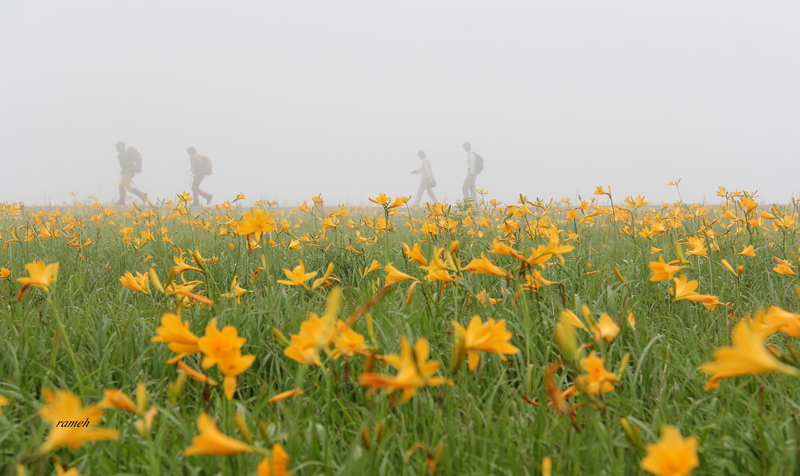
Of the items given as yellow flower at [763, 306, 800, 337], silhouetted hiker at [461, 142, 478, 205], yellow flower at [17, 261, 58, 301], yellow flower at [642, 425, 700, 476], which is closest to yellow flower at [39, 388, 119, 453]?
yellow flower at [17, 261, 58, 301]

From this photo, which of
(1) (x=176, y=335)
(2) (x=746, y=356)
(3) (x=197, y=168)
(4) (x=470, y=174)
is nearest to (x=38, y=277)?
(1) (x=176, y=335)

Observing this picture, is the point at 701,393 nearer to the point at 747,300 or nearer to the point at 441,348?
the point at 441,348

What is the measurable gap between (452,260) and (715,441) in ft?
2.43

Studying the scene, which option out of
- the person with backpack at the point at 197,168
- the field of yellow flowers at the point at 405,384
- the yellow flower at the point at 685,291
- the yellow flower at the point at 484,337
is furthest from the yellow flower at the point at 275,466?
the person with backpack at the point at 197,168

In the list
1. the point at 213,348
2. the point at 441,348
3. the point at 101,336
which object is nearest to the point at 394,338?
the point at 441,348

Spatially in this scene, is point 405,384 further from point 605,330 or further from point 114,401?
point 605,330

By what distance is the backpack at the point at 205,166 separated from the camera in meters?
16.4

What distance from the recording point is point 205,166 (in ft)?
54.3

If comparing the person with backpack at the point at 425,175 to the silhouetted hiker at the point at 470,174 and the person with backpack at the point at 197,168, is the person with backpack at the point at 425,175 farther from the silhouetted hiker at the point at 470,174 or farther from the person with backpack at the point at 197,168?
the person with backpack at the point at 197,168

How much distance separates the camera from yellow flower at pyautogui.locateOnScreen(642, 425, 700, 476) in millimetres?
629

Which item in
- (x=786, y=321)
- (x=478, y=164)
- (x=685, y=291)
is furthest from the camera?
(x=478, y=164)

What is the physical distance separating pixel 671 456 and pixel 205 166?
17.7m

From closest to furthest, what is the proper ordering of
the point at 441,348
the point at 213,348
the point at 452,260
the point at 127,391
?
the point at 213,348
the point at 452,260
the point at 127,391
the point at 441,348

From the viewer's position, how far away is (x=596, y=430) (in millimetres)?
1000
